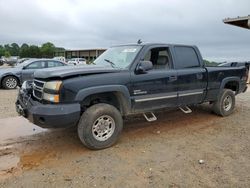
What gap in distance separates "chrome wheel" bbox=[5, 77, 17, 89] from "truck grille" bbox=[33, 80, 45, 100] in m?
9.00

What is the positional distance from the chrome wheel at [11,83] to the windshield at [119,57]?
27.9 ft

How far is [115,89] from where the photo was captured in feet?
16.3

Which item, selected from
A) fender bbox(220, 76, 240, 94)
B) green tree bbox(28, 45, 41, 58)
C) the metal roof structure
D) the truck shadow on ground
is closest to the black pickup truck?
fender bbox(220, 76, 240, 94)

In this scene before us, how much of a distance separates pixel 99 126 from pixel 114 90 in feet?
2.26

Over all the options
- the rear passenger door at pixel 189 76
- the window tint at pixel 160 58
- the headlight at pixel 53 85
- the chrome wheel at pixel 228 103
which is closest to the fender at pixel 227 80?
the chrome wheel at pixel 228 103

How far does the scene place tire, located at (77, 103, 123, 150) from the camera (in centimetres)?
474

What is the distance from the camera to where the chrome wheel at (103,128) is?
489 cm

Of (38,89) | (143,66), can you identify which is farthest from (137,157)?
(38,89)

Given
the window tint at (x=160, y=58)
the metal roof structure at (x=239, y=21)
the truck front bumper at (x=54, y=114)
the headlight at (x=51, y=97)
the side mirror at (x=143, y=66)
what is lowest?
the truck front bumper at (x=54, y=114)

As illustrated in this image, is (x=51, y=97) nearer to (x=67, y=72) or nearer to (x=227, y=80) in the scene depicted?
(x=67, y=72)

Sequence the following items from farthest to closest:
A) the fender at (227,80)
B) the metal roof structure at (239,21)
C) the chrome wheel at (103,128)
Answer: the metal roof structure at (239,21), the fender at (227,80), the chrome wheel at (103,128)

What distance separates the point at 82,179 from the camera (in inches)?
151

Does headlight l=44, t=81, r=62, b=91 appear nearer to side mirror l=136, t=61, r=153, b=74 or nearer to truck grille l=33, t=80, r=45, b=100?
truck grille l=33, t=80, r=45, b=100

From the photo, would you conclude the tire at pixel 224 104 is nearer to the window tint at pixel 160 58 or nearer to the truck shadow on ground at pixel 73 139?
the truck shadow on ground at pixel 73 139
